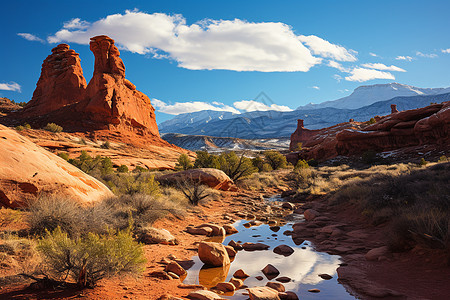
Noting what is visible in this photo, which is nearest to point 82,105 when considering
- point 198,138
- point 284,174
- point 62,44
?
point 62,44

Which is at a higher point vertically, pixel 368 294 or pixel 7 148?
pixel 7 148

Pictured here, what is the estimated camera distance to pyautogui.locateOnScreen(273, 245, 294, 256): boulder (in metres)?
6.88

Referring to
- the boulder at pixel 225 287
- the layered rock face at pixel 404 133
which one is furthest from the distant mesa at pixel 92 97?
the boulder at pixel 225 287

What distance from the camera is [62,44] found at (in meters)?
66.6

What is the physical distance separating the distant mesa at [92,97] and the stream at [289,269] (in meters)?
46.9

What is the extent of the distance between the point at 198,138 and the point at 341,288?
132231 millimetres

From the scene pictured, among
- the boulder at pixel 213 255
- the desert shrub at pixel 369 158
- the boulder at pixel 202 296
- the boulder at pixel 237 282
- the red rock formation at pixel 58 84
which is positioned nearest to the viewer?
the boulder at pixel 202 296

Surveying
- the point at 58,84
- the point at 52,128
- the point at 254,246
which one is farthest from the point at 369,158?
the point at 58,84

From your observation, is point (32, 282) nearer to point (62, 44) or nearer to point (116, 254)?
point (116, 254)

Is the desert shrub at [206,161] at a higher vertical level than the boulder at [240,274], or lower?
higher

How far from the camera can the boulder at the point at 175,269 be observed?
5.37 meters

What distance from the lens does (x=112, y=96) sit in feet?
170

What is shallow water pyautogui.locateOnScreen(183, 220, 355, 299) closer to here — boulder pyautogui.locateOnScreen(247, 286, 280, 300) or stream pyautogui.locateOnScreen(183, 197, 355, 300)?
stream pyautogui.locateOnScreen(183, 197, 355, 300)

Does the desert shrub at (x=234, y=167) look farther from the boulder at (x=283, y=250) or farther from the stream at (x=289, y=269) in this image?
the boulder at (x=283, y=250)
